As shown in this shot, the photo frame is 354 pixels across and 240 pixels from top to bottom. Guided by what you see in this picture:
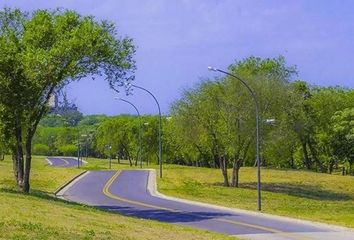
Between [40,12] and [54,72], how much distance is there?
3.97 m

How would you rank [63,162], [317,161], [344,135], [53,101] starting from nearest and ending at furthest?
Answer: 1. [53,101]
2. [344,135]
3. [317,161]
4. [63,162]

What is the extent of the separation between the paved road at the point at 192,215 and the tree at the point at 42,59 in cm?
635

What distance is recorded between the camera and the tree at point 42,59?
31453mm

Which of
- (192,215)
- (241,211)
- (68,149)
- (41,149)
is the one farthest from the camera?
(41,149)

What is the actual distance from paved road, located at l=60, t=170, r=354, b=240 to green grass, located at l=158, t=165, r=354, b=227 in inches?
138

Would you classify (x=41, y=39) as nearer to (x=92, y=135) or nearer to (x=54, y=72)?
(x=54, y=72)

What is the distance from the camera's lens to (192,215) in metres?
30.1

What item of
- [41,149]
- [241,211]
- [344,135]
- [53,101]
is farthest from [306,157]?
[41,149]

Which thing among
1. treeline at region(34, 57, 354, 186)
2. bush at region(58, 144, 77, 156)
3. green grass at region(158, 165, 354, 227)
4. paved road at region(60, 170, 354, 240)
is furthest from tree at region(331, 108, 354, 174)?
bush at region(58, 144, 77, 156)

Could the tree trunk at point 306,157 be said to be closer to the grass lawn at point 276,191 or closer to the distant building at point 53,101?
the grass lawn at point 276,191

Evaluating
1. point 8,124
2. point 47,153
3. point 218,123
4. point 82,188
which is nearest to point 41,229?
point 8,124

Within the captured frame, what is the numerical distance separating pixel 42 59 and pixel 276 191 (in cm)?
2972

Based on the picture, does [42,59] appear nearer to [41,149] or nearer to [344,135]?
[344,135]

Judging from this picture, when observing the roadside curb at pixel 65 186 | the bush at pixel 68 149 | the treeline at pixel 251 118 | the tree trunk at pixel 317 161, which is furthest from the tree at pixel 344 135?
the bush at pixel 68 149
